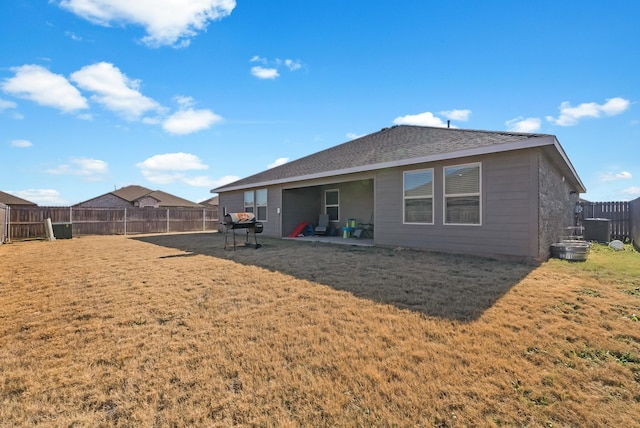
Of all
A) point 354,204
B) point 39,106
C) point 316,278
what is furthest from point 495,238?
Answer: point 39,106

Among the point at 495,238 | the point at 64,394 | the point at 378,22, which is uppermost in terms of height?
the point at 378,22

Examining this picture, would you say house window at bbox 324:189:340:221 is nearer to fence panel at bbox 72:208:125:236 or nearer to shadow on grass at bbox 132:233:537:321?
shadow on grass at bbox 132:233:537:321

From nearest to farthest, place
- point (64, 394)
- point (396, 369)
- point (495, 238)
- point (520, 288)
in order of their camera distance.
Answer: point (64, 394)
point (396, 369)
point (520, 288)
point (495, 238)

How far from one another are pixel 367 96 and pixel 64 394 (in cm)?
1151

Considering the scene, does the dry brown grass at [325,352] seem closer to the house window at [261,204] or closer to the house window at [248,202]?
the house window at [261,204]

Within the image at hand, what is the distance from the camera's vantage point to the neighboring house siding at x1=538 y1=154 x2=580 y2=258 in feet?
21.6

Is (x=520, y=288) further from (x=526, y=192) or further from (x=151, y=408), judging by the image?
(x=151, y=408)

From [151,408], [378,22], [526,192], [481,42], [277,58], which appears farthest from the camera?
[277,58]

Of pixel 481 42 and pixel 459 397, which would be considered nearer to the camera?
pixel 459 397

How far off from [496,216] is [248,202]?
1127 cm

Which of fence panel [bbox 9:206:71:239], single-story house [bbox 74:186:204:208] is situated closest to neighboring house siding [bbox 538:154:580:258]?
fence panel [bbox 9:206:71:239]

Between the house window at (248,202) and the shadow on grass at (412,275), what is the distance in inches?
268

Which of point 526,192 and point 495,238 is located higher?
point 526,192

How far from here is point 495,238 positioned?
266 inches
